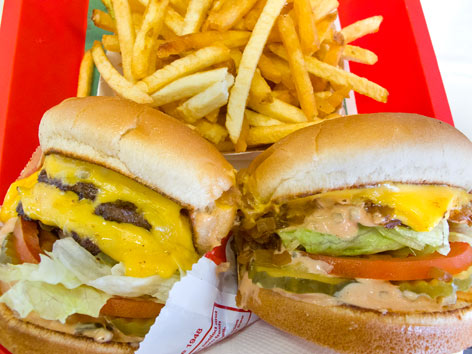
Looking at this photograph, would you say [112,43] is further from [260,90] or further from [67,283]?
[67,283]

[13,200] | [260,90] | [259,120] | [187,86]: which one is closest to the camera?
[13,200]

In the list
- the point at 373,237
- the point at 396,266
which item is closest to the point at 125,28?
the point at 373,237

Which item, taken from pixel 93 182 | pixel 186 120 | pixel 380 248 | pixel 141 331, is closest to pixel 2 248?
pixel 93 182

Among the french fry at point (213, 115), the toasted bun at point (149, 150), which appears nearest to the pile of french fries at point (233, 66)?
the french fry at point (213, 115)

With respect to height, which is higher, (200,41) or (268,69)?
(200,41)

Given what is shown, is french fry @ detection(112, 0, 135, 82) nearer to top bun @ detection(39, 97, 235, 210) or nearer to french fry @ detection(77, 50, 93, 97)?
french fry @ detection(77, 50, 93, 97)

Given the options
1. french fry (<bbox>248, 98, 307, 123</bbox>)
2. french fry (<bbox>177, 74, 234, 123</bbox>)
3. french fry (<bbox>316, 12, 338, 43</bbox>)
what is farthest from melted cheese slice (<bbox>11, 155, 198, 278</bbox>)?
french fry (<bbox>316, 12, 338, 43</bbox>)

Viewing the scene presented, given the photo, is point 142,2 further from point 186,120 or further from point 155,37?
point 186,120
